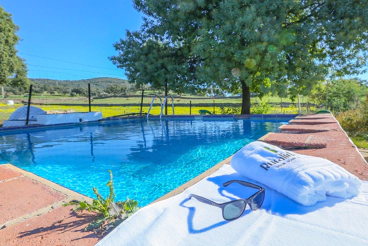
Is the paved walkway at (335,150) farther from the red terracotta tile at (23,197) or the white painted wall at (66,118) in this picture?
the white painted wall at (66,118)

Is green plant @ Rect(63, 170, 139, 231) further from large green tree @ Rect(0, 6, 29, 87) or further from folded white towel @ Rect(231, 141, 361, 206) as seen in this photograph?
large green tree @ Rect(0, 6, 29, 87)

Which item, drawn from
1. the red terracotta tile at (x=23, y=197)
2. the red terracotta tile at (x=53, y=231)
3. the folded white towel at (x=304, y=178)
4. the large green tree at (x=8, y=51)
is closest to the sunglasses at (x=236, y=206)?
the folded white towel at (x=304, y=178)

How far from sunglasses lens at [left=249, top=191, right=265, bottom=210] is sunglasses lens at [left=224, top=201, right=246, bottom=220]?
0.06 m

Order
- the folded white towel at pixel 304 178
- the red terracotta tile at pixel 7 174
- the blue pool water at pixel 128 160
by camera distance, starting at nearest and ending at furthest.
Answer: the folded white towel at pixel 304 178 → the red terracotta tile at pixel 7 174 → the blue pool water at pixel 128 160

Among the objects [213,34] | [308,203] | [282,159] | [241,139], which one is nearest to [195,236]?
[308,203]

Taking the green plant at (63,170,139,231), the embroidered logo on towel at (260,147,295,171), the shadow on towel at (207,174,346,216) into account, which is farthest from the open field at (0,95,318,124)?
the shadow on towel at (207,174,346,216)

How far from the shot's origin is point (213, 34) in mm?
9719

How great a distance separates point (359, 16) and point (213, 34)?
5821 mm

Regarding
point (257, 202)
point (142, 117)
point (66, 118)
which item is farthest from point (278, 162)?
point (142, 117)

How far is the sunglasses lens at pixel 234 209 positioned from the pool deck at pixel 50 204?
56cm

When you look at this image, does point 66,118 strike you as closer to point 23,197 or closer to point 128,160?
point 128,160

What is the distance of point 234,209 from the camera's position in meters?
1.00

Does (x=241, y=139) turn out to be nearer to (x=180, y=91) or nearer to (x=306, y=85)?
(x=306, y=85)

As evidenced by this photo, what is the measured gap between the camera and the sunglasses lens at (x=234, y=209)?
0.98 meters
